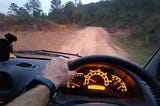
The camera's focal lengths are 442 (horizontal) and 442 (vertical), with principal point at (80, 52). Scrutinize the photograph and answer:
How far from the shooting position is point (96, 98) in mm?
2846

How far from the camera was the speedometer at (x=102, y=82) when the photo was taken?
2.84 meters

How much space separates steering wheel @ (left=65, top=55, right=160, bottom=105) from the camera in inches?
86.4

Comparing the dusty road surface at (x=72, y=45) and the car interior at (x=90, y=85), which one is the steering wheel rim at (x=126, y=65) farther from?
the dusty road surface at (x=72, y=45)

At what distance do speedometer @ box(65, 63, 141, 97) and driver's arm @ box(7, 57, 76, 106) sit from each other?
70 centimetres

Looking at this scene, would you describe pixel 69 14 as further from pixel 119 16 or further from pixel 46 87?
pixel 46 87

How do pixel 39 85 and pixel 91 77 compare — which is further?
pixel 91 77

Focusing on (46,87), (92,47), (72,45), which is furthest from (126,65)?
(72,45)

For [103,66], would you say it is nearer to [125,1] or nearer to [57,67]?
[57,67]

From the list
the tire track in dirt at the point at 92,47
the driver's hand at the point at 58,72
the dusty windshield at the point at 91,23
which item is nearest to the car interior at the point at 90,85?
the driver's hand at the point at 58,72

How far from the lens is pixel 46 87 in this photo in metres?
1.83

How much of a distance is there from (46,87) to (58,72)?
0.62 ft

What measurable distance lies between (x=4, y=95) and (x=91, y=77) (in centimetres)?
60

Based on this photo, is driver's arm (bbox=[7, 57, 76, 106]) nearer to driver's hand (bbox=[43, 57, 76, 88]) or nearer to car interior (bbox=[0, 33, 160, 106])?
driver's hand (bbox=[43, 57, 76, 88])

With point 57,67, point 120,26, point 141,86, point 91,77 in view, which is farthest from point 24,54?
point 120,26
